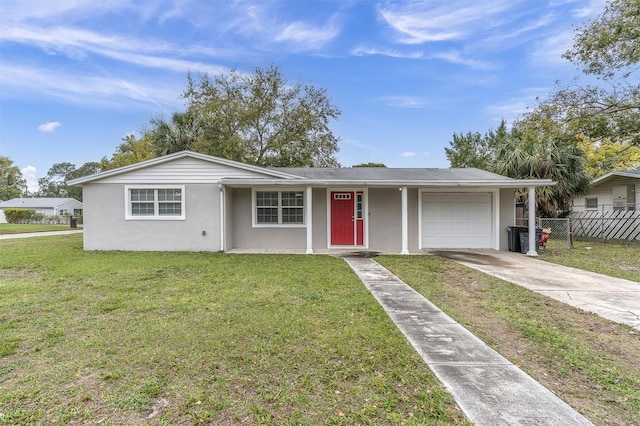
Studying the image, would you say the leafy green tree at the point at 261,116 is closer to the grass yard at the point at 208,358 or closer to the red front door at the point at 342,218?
the red front door at the point at 342,218

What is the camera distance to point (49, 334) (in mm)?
3676

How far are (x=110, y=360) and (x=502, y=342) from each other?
4.01m

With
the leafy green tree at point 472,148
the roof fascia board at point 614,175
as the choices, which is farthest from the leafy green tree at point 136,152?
the roof fascia board at point 614,175

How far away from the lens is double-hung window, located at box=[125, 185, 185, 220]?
429 inches

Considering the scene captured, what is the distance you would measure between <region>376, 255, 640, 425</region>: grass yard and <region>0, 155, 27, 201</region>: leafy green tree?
223 ft

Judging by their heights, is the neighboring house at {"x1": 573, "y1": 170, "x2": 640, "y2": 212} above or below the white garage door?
above

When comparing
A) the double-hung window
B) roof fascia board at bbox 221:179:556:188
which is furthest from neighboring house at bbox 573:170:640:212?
the double-hung window

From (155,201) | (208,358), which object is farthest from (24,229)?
(208,358)

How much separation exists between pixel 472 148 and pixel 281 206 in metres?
25.0

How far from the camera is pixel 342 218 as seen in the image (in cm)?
1162

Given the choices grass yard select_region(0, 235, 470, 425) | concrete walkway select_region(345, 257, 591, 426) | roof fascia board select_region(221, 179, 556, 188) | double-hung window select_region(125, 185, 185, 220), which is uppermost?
roof fascia board select_region(221, 179, 556, 188)

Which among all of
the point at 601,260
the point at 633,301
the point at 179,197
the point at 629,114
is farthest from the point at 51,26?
the point at 629,114

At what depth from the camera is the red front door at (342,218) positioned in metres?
11.6

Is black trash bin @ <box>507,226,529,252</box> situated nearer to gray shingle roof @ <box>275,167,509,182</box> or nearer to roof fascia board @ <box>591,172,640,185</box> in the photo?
gray shingle roof @ <box>275,167,509,182</box>
